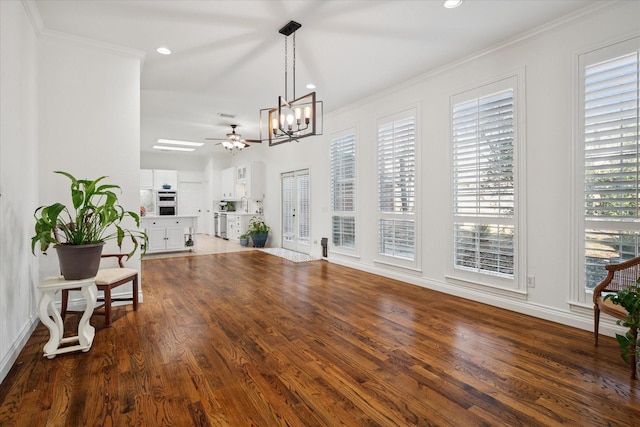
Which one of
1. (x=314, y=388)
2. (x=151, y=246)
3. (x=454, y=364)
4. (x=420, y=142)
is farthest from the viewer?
(x=151, y=246)

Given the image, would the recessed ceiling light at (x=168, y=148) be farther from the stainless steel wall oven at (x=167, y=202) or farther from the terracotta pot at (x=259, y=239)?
the terracotta pot at (x=259, y=239)

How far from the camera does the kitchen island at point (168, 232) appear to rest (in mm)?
7336

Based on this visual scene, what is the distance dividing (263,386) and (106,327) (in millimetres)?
1947

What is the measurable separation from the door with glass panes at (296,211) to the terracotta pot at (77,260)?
4.96 metres

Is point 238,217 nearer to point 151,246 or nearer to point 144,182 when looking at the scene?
point 151,246

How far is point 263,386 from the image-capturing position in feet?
6.84

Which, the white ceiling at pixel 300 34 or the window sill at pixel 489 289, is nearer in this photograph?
the white ceiling at pixel 300 34

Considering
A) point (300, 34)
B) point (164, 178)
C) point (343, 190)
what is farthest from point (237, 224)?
point (300, 34)

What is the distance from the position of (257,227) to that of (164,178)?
13.0 ft

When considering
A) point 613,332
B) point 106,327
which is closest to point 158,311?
point 106,327

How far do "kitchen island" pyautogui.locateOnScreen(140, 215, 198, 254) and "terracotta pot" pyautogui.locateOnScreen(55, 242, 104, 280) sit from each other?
16.3ft

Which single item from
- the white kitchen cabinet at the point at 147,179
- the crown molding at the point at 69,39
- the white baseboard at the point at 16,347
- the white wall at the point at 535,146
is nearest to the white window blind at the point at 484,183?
the white wall at the point at 535,146

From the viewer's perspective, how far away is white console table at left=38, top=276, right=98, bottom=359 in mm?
2422

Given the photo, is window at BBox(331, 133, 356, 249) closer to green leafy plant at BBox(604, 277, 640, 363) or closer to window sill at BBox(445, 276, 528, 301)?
window sill at BBox(445, 276, 528, 301)
